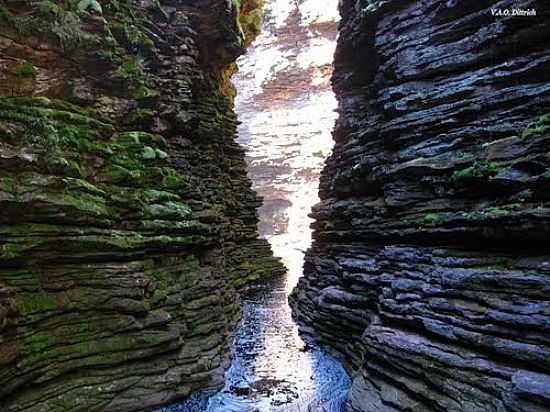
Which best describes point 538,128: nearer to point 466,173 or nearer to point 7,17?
point 466,173

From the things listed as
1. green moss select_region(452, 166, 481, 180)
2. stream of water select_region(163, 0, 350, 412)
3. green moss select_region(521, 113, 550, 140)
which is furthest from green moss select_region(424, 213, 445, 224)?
stream of water select_region(163, 0, 350, 412)

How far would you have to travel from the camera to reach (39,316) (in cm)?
864

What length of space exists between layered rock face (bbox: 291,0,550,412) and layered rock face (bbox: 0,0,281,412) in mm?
5492

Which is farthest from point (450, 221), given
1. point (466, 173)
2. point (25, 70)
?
point (25, 70)

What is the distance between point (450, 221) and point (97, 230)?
9.47 metres

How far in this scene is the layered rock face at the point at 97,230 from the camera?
865 cm

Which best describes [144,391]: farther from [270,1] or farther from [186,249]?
[270,1]

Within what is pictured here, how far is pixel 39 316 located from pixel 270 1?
67.1 m

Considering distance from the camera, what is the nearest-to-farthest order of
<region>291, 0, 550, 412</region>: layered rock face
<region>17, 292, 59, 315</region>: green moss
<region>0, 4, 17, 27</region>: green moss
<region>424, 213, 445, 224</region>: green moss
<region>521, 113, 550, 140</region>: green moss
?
<region>291, 0, 550, 412</region>: layered rock face, <region>17, 292, 59, 315</region>: green moss, <region>521, 113, 550, 140</region>: green moss, <region>0, 4, 17, 27</region>: green moss, <region>424, 213, 445, 224</region>: green moss

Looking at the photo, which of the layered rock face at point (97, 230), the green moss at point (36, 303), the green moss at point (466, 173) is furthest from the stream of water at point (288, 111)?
the green moss at point (36, 303)

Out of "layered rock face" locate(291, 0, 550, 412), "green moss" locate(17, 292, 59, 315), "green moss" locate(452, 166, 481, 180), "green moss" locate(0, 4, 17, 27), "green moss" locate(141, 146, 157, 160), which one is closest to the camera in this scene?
"layered rock face" locate(291, 0, 550, 412)

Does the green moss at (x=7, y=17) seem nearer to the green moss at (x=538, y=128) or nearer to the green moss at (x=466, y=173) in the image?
the green moss at (x=466, y=173)

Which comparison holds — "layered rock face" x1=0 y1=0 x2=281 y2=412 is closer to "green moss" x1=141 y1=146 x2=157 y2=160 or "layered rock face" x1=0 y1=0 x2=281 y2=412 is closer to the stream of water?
"green moss" x1=141 y1=146 x2=157 y2=160

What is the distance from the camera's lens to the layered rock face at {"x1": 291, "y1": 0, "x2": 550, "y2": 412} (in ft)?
25.9
